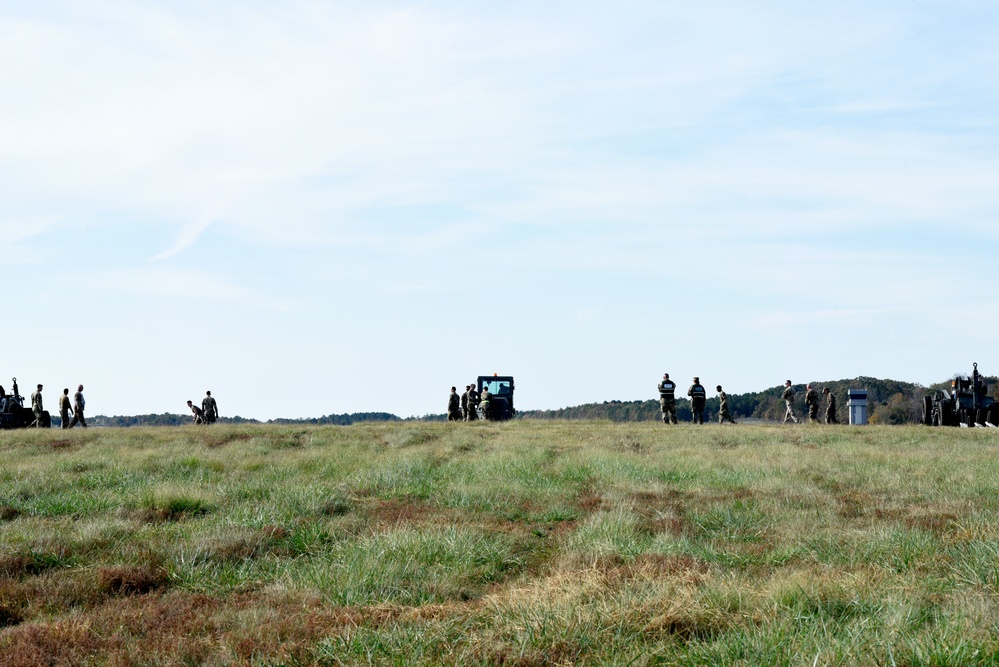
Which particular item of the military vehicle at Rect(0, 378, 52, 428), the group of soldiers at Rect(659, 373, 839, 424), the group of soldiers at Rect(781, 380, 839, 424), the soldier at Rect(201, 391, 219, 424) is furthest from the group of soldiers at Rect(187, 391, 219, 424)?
the group of soldiers at Rect(781, 380, 839, 424)

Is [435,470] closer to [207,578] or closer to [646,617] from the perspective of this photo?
[207,578]

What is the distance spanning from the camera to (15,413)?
33.8 m

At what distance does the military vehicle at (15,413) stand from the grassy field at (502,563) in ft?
63.5

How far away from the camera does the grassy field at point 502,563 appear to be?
5.57 metres

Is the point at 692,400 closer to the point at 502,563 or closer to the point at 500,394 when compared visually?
the point at 500,394

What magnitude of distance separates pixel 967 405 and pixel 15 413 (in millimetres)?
34149

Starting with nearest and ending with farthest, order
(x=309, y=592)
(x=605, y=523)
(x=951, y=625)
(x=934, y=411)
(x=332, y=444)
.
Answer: (x=951, y=625) < (x=309, y=592) < (x=605, y=523) < (x=332, y=444) < (x=934, y=411)

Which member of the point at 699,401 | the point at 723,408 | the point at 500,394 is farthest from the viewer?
the point at 500,394

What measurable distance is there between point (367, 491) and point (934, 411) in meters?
27.6

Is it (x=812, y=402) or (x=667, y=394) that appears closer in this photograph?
(x=667, y=394)

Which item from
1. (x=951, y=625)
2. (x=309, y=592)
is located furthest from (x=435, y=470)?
(x=951, y=625)

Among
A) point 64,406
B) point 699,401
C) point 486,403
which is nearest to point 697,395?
point 699,401

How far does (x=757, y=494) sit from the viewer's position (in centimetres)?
1225

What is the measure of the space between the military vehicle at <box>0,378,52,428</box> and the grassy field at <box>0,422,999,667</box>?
19.4m
